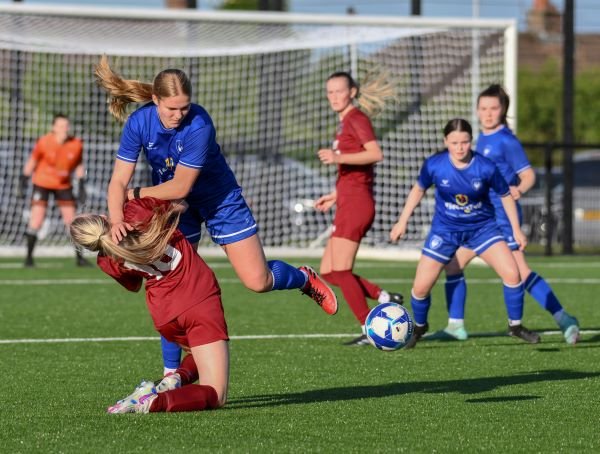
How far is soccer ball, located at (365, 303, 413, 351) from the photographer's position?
6410 mm

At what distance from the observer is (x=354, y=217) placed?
883cm

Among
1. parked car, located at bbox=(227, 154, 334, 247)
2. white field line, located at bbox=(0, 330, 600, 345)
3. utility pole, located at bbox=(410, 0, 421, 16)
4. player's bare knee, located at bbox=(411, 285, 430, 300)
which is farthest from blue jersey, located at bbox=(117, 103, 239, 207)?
utility pole, located at bbox=(410, 0, 421, 16)

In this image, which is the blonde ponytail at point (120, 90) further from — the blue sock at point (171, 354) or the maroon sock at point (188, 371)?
A: the maroon sock at point (188, 371)

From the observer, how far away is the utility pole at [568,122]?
20.4 m

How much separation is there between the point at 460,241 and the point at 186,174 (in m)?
2.97

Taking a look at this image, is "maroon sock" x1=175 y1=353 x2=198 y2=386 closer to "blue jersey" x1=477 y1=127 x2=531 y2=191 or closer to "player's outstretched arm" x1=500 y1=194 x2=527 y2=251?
"player's outstretched arm" x1=500 y1=194 x2=527 y2=251

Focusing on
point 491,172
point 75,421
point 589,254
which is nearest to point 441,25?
point 589,254

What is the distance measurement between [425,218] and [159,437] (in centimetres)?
1346

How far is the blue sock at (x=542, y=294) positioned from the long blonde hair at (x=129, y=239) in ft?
13.3

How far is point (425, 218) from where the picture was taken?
18.5 meters

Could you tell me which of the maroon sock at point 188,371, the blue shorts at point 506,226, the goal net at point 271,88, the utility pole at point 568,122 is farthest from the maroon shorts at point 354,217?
the utility pole at point 568,122

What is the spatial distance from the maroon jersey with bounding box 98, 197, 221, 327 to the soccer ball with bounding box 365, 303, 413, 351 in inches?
39.3

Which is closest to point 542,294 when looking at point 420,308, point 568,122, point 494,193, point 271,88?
point 494,193

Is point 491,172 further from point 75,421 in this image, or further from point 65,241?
point 65,241
